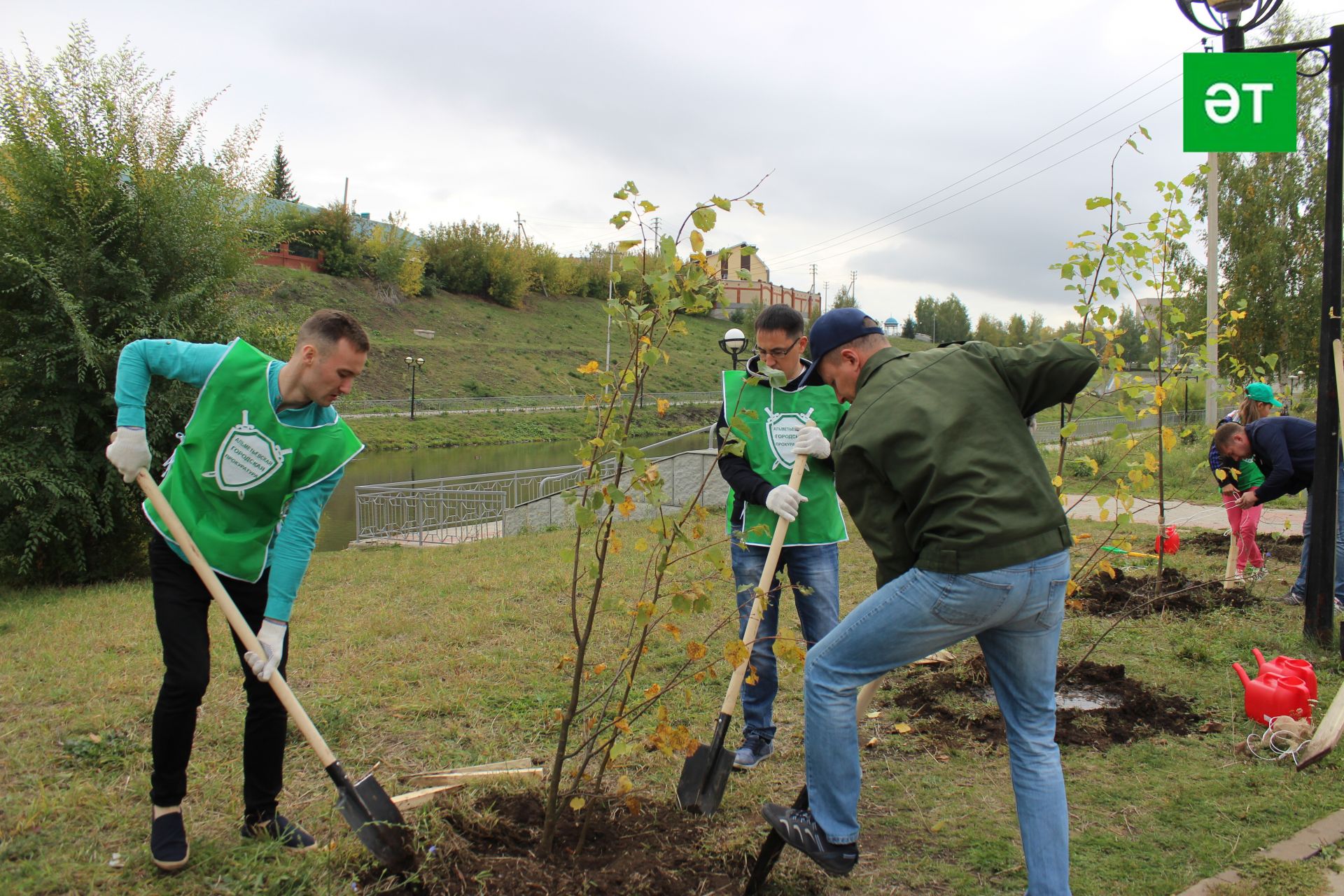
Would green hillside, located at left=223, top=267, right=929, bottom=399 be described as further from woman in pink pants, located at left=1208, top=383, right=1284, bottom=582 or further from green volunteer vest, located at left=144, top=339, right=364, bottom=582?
green volunteer vest, located at left=144, top=339, right=364, bottom=582

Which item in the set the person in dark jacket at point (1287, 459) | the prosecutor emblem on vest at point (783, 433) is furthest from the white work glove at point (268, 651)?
the person in dark jacket at point (1287, 459)

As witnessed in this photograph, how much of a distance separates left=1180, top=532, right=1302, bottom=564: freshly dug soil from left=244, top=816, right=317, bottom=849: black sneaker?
802cm

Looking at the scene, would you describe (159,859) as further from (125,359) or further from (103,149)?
(103,149)

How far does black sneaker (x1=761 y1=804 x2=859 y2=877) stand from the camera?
7.79ft

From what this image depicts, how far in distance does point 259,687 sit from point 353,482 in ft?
76.2

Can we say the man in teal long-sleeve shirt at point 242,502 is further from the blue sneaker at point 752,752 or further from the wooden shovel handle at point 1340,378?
the wooden shovel handle at point 1340,378

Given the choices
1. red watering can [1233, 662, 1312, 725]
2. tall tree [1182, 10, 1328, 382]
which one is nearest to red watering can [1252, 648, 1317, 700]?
red watering can [1233, 662, 1312, 725]

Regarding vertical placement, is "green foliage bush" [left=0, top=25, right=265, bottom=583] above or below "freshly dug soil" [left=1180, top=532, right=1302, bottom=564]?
above

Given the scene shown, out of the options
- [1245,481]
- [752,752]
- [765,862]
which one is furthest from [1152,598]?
[765,862]

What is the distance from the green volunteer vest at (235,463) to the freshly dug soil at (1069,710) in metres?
2.87

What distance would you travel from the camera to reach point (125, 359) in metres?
2.72

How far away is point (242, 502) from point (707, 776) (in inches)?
71.1

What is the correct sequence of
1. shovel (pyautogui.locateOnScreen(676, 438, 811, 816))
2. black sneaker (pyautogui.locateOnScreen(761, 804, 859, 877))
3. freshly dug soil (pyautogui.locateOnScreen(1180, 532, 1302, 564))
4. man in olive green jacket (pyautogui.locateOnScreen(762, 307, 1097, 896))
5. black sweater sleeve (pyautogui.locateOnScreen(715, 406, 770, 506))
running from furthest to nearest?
freshly dug soil (pyautogui.locateOnScreen(1180, 532, 1302, 564)) < black sweater sleeve (pyautogui.locateOnScreen(715, 406, 770, 506)) < shovel (pyautogui.locateOnScreen(676, 438, 811, 816)) < black sneaker (pyautogui.locateOnScreen(761, 804, 859, 877)) < man in olive green jacket (pyautogui.locateOnScreen(762, 307, 1097, 896))

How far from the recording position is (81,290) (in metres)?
7.29
